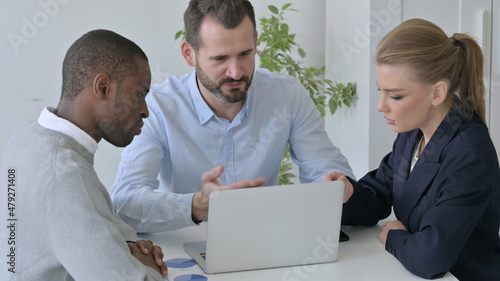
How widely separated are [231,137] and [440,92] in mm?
754

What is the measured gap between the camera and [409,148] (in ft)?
5.63

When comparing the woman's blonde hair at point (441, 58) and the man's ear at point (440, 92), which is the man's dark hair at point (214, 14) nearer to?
the woman's blonde hair at point (441, 58)

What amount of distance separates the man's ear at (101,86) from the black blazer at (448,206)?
78 centimetres

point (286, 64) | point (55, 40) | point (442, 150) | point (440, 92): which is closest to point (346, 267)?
point (442, 150)

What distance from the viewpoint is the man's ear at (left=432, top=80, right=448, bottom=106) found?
1.55m

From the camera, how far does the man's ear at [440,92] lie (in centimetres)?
155

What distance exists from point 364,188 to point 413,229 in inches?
9.5

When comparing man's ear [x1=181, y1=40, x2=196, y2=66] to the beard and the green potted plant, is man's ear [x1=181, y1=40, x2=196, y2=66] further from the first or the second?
the green potted plant

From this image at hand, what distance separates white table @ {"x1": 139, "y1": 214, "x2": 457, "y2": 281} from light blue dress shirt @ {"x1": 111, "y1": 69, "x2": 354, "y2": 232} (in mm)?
345

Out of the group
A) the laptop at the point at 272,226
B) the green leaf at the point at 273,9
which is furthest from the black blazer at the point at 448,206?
the green leaf at the point at 273,9

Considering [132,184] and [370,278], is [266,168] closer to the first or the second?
[132,184]

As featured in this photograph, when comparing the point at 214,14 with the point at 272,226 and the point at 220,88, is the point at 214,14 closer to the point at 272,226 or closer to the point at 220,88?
the point at 220,88

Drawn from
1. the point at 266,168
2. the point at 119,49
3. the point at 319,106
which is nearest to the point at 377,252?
the point at 266,168

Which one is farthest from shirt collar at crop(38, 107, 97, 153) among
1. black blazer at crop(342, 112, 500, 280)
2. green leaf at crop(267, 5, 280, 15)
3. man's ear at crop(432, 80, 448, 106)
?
green leaf at crop(267, 5, 280, 15)
